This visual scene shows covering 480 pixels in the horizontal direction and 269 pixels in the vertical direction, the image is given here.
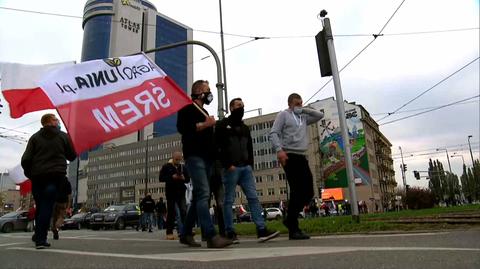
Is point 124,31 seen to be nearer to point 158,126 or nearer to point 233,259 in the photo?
point 158,126

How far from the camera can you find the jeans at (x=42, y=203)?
5.89m

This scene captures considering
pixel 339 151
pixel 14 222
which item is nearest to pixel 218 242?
pixel 14 222

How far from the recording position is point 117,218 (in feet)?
75.9

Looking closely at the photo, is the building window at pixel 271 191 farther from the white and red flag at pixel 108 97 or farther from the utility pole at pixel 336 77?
the white and red flag at pixel 108 97

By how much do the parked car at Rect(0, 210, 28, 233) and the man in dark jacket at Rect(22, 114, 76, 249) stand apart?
2102 cm

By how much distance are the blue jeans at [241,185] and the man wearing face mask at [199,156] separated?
63cm

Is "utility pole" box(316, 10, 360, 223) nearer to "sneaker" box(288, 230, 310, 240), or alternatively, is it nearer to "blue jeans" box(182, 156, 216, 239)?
"sneaker" box(288, 230, 310, 240)

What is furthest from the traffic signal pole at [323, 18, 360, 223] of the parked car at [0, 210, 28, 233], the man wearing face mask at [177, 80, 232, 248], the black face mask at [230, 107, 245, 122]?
the parked car at [0, 210, 28, 233]

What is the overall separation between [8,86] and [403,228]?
5.96m

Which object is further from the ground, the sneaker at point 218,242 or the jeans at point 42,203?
the jeans at point 42,203

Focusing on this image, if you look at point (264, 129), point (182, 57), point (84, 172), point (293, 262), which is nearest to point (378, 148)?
point (264, 129)

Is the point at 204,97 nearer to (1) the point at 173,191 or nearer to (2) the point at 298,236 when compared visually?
(2) the point at 298,236

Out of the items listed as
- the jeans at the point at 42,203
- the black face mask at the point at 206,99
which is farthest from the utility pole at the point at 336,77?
the jeans at the point at 42,203

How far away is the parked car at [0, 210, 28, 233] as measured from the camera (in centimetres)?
2395
